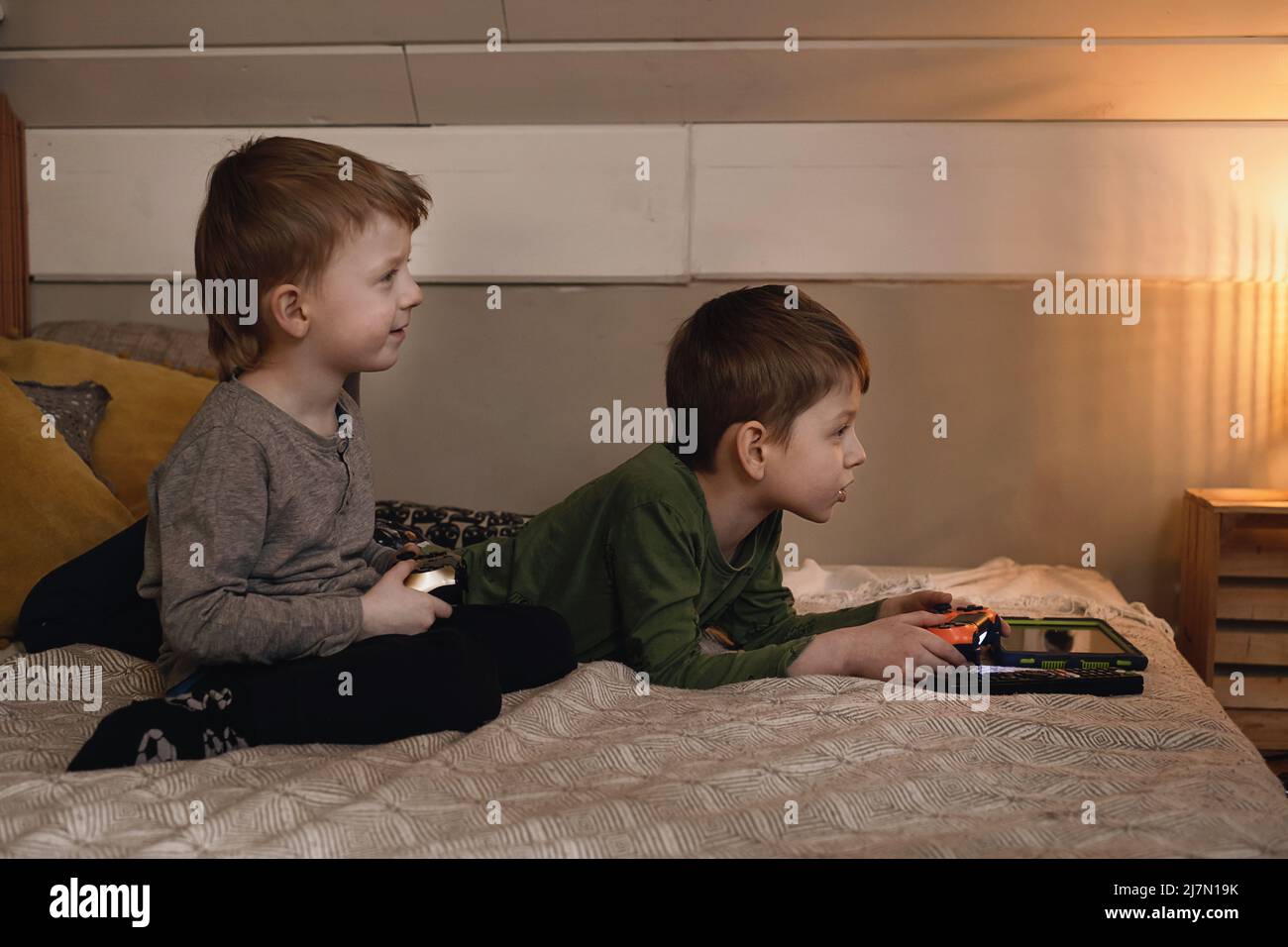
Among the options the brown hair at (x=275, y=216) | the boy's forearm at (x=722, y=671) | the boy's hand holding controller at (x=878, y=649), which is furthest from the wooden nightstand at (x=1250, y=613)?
the brown hair at (x=275, y=216)

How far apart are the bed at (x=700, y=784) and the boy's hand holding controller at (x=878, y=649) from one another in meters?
0.04

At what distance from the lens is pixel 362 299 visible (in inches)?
49.3

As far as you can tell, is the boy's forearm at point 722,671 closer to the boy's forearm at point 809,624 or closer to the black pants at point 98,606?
the boy's forearm at point 809,624

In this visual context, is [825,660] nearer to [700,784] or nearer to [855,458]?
[855,458]

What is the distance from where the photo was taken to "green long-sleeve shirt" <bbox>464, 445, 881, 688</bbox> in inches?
49.5

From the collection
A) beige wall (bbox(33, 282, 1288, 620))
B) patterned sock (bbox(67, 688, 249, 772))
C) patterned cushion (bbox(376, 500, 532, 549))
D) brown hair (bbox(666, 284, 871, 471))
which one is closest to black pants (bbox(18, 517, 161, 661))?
patterned sock (bbox(67, 688, 249, 772))

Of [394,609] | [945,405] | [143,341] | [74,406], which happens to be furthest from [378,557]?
[945,405]

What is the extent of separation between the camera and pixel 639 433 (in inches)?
98.2

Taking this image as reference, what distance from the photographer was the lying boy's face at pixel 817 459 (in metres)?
1.34

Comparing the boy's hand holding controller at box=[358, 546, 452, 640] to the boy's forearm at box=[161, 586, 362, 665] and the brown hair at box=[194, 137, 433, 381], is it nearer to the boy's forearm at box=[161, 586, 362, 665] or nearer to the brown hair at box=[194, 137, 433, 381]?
the boy's forearm at box=[161, 586, 362, 665]
